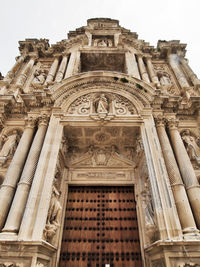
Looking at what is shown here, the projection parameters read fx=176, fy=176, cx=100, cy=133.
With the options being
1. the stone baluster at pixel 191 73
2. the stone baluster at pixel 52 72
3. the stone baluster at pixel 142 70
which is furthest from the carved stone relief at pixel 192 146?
the stone baluster at pixel 52 72

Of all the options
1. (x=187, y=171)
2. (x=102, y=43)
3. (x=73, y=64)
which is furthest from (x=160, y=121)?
(x=102, y=43)

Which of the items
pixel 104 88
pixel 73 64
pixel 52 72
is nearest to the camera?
pixel 104 88

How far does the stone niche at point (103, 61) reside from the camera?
37.4 ft

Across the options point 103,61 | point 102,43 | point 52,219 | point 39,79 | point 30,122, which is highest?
point 102,43

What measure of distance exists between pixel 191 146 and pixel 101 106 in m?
3.82

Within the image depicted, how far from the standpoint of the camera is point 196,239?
13.4 ft

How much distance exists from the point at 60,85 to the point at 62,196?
4606 millimetres

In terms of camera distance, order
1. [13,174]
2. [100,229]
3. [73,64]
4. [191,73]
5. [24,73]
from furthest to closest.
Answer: [73,64], [24,73], [191,73], [100,229], [13,174]

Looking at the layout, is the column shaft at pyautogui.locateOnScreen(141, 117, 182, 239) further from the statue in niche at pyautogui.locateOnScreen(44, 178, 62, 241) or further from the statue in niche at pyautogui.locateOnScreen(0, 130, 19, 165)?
the statue in niche at pyautogui.locateOnScreen(0, 130, 19, 165)

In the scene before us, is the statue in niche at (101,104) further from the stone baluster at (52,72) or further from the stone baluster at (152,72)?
the stone baluster at (152,72)

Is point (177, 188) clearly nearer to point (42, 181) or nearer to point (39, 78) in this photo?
point (42, 181)

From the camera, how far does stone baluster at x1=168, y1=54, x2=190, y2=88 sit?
9258 mm

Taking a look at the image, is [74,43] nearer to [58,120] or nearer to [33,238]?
[58,120]

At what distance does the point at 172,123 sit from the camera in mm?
6957
